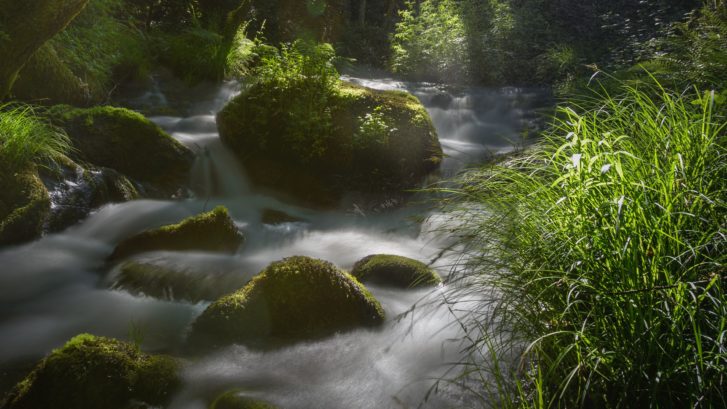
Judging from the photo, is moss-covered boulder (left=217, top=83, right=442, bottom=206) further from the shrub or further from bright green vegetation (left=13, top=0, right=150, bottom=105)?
the shrub

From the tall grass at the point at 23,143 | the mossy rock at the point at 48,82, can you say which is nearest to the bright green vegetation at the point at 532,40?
the mossy rock at the point at 48,82

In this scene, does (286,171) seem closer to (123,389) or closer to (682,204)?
(123,389)

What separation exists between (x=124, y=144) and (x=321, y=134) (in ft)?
8.65

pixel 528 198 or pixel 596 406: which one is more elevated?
pixel 528 198

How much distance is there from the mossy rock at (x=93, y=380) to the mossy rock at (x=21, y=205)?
8.61 ft

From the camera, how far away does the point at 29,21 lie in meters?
5.59

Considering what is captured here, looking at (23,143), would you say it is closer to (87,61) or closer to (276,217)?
(276,217)

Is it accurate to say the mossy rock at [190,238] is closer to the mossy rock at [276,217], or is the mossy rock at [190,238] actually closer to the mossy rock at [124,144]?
the mossy rock at [276,217]

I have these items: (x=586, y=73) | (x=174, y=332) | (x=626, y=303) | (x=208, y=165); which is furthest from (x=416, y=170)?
(x=586, y=73)

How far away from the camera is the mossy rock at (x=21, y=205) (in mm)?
5398

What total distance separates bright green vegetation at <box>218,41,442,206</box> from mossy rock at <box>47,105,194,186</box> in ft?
3.45

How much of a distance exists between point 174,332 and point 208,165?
4.01 m

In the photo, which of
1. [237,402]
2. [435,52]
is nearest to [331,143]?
[237,402]

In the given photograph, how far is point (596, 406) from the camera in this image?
2246mm
